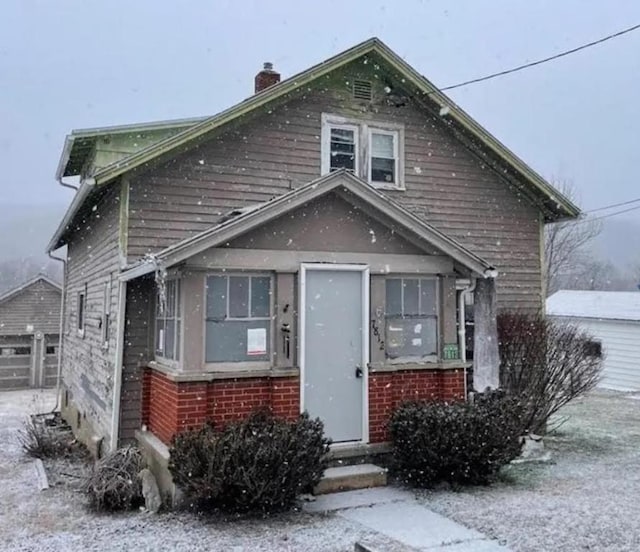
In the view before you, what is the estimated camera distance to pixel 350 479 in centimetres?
732

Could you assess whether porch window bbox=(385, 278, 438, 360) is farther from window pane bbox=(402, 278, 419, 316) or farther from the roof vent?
the roof vent

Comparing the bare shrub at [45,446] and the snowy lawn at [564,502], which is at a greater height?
the snowy lawn at [564,502]

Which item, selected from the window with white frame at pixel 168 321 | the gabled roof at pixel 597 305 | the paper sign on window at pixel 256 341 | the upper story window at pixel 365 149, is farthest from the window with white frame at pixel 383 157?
the gabled roof at pixel 597 305

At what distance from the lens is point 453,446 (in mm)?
7203

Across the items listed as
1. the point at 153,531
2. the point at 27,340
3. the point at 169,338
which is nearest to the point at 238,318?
the point at 169,338

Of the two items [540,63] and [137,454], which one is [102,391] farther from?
[540,63]

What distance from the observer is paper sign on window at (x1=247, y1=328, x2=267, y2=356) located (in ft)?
24.6

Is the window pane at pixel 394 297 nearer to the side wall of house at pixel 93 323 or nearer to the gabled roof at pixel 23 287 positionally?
the side wall of house at pixel 93 323

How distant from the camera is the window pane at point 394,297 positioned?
26.9 feet

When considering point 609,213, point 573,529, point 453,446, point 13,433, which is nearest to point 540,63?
point 453,446

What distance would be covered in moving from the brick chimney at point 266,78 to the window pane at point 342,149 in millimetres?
1756

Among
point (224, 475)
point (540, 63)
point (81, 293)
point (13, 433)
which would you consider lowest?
point (13, 433)

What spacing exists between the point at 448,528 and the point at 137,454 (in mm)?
4022

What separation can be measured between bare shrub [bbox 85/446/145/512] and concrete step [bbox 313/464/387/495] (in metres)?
2.07
